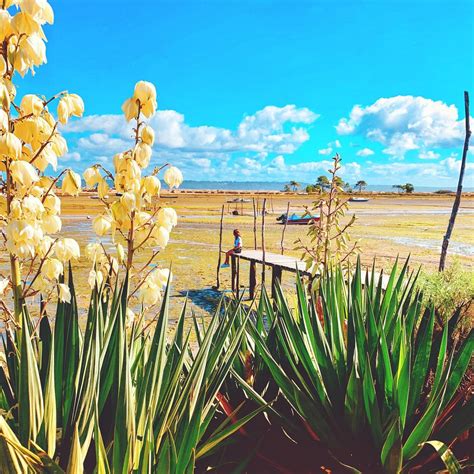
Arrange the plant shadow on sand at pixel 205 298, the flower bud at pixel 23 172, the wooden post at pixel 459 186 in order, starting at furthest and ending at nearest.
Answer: the plant shadow on sand at pixel 205 298 < the wooden post at pixel 459 186 < the flower bud at pixel 23 172

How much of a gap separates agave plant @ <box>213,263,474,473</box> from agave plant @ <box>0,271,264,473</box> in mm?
238

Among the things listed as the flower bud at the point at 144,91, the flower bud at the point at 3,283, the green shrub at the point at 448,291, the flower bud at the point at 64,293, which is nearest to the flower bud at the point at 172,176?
the flower bud at the point at 144,91

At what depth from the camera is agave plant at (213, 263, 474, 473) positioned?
1.52 metres

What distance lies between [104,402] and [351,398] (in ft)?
2.43

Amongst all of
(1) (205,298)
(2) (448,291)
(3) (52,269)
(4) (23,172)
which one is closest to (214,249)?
(1) (205,298)

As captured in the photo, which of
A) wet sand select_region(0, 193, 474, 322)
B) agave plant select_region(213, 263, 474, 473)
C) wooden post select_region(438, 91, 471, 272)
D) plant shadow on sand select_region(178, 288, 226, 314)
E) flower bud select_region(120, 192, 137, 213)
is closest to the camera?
agave plant select_region(213, 263, 474, 473)

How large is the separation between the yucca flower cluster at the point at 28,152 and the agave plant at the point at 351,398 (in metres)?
0.80

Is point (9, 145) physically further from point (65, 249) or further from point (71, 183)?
point (65, 249)

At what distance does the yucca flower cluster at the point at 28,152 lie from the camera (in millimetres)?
1632

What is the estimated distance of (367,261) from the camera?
12234 mm

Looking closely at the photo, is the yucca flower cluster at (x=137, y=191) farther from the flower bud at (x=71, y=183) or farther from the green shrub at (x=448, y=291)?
the green shrub at (x=448, y=291)

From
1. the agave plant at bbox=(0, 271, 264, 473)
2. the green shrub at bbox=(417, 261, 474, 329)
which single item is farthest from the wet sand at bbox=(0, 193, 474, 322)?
the agave plant at bbox=(0, 271, 264, 473)

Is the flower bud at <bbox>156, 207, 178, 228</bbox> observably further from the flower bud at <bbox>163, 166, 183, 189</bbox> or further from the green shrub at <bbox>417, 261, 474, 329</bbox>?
the green shrub at <bbox>417, 261, 474, 329</bbox>

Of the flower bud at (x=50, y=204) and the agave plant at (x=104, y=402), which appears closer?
the agave plant at (x=104, y=402)
